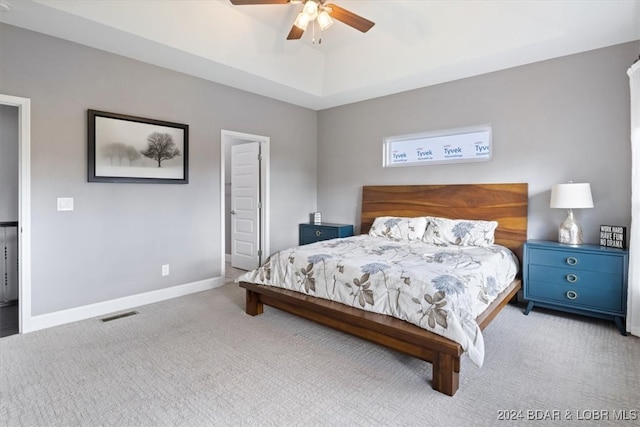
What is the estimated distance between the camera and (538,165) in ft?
12.3

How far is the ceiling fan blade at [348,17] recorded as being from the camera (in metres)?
2.85

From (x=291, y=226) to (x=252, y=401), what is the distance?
3.59 metres

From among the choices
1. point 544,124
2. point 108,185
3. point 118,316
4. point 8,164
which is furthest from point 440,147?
point 8,164

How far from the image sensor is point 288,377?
7.50 feet

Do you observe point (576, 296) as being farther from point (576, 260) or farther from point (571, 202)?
point (571, 202)

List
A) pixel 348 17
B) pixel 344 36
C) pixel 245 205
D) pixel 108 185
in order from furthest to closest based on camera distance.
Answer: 1. pixel 245 205
2. pixel 344 36
3. pixel 108 185
4. pixel 348 17

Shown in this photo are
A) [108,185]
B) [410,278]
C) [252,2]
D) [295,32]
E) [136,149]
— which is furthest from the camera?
[136,149]

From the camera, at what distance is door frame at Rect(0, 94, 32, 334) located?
2967 millimetres

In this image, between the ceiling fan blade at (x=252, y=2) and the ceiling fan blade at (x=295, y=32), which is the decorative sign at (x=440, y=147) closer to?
the ceiling fan blade at (x=295, y=32)

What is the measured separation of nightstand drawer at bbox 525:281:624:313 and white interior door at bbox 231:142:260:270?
363 centimetres

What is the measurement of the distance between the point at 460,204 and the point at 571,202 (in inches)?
47.0

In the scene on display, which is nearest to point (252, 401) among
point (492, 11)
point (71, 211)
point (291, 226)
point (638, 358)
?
point (71, 211)

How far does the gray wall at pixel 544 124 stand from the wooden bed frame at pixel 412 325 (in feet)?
0.49

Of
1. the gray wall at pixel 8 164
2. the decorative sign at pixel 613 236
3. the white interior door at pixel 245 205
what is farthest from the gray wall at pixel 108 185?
the decorative sign at pixel 613 236
